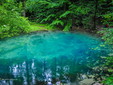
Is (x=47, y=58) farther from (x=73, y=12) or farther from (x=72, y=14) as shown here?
(x=72, y=14)

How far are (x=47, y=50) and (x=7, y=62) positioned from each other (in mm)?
2847

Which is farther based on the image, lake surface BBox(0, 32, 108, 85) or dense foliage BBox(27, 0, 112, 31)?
dense foliage BBox(27, 0, 112, 31)

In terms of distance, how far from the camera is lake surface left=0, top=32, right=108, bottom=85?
6.16m

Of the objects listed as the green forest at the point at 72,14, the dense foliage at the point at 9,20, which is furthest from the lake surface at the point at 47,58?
the dense foliage at the point at 9,20

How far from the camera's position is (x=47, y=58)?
8.27 meters

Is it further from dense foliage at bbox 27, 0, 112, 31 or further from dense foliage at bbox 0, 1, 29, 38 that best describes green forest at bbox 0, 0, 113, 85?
dense foliage at bbox 0, 1, 29, 38

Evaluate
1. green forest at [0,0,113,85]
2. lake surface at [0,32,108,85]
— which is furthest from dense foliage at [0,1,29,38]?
green forest at [0,0,113,85]

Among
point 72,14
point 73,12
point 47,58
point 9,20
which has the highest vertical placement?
point 9,20

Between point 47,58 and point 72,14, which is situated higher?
point 72,14

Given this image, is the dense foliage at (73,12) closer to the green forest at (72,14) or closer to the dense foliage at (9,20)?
the green forest at (72,14)

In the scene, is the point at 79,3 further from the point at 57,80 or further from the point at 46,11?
the point at 57,80

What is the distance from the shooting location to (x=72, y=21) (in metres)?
15.1

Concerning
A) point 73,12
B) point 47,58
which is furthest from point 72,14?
point 47,58

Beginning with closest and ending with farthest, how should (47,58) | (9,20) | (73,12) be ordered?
(9,20)
(47,58)
(73,12)
